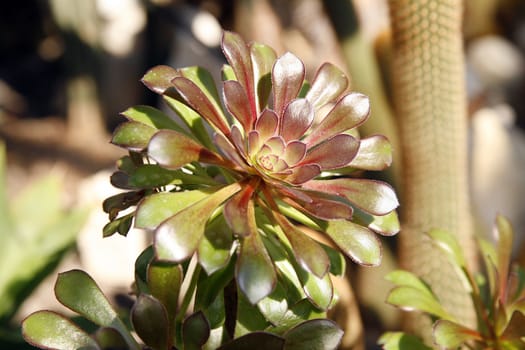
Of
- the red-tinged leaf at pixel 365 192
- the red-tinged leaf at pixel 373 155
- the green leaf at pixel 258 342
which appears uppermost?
the red-tinged leaf at pixel 373 155

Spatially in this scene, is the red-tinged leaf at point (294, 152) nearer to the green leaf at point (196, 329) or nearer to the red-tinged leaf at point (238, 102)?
the red-tinged leaf at point (238, 102)

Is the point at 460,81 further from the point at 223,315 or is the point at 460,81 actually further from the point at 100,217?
the point at 100,217

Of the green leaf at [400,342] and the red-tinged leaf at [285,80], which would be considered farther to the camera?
the green leaf at [400,342]

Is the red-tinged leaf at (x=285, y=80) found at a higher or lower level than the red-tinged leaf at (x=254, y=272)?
higher

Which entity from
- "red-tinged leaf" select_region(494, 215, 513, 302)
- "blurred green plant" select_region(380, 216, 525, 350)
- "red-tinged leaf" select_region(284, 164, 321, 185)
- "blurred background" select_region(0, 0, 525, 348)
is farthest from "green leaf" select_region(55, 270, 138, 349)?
"blurred background" select_region(0, 0, 525, 348)

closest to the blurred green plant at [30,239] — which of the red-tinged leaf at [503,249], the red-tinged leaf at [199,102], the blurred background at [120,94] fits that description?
the blurred background at [120,94]

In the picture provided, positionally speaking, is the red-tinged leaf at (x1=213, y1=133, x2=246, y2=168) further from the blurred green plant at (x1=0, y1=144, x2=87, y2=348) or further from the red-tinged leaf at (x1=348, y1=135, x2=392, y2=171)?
the blurred green plant at (x1=0, y1=144, x2=87, y2=348)

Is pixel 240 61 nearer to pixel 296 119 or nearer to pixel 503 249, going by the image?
pixel 296 119
